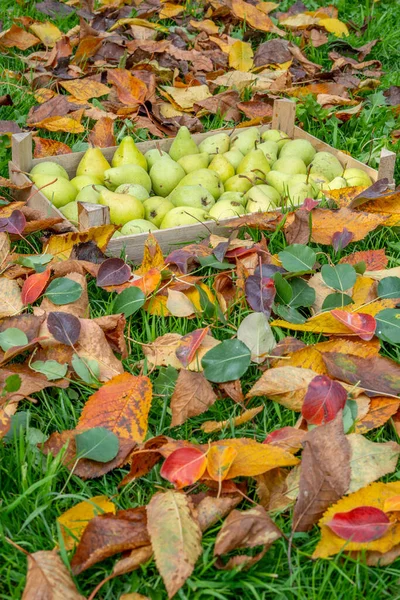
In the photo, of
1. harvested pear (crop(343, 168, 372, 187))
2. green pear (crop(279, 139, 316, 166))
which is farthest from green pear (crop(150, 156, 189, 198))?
harvested pear (crop(343, 168, 372, 187))

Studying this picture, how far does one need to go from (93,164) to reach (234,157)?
0.62 meters

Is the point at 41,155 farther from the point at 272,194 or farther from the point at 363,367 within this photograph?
the point at 363,367

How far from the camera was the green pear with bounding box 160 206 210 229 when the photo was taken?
2.73 meters

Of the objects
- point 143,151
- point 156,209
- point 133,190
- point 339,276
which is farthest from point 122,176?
point 339,276

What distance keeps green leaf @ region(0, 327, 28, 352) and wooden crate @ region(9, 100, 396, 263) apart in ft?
1.82

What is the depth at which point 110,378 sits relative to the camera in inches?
81.0

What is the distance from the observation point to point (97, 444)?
179 centimetres

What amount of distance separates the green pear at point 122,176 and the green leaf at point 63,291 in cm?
83

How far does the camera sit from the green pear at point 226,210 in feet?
9.08

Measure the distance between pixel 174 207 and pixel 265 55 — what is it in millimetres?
2044

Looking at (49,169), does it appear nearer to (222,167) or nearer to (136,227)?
(136,227)

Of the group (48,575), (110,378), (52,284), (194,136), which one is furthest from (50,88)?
(48,575)

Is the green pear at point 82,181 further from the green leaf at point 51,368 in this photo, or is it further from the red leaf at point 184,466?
the red leaf at point 184,466

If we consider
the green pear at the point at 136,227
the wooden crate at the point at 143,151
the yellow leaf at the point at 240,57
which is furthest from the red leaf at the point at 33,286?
the yellow leaf at the point at 240,57
